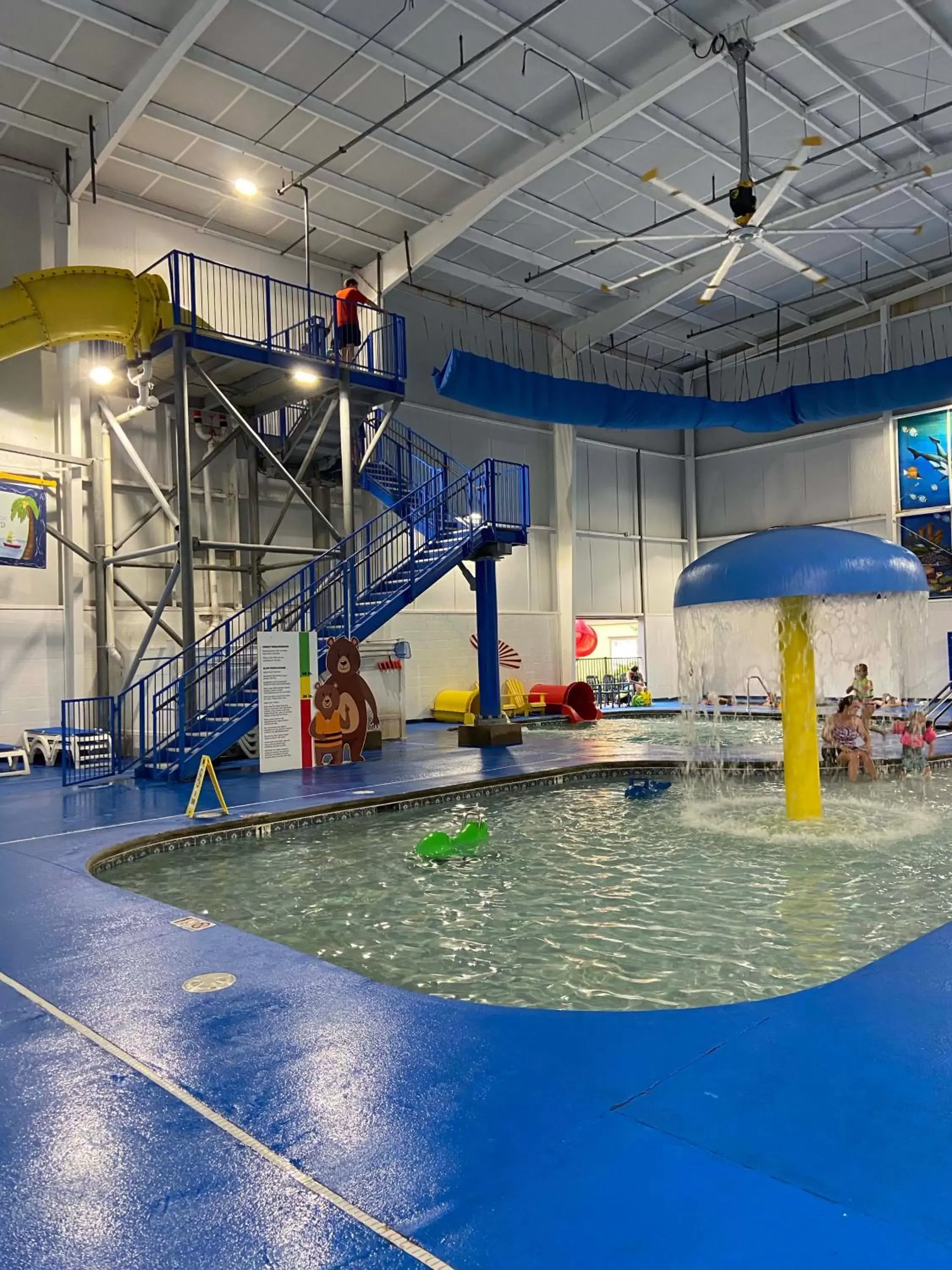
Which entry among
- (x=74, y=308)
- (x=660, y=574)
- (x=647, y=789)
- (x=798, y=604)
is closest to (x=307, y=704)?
(x=647, y=789)

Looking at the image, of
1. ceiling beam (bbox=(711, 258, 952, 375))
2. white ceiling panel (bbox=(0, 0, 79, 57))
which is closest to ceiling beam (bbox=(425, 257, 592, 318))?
ceiling beam (bbox=(711, 258, 952, 375))

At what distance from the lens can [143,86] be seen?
13.4 m

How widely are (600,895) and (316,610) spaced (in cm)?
1034

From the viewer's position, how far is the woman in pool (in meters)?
11.4

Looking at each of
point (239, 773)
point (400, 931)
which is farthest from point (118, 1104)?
point (239, 773)

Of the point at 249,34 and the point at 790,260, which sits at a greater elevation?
the point at 249,34

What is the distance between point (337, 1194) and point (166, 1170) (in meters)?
0.56

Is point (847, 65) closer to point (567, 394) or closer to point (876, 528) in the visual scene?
point (567, 394)

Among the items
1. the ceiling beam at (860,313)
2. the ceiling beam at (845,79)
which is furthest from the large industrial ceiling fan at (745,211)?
the ceiling beam at (860,313)

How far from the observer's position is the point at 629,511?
27.5 m

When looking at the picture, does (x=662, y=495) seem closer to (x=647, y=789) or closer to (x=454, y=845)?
(x=647, y=789)

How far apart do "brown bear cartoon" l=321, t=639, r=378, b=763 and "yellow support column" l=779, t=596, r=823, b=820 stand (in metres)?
6.69

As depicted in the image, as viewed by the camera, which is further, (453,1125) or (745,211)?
(745,211)

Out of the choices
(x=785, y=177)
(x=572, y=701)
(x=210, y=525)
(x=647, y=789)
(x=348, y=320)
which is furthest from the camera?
(x=572, y=701)
